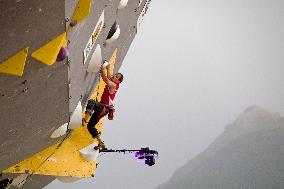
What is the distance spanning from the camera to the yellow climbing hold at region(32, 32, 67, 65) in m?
2.70

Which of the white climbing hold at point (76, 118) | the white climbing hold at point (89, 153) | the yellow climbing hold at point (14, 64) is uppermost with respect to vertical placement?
the white climbing hold at point (76, 118)

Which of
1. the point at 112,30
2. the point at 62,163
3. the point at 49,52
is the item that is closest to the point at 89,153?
the point at 62,163

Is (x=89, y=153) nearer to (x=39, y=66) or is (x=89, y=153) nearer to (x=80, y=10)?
(x=39, y=66)

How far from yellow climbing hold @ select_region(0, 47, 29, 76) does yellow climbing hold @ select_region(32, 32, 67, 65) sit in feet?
0.46

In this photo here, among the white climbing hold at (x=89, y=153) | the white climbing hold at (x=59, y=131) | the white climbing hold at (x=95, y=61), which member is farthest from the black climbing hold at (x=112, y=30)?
the white climbing hold at (x=89, y=153)

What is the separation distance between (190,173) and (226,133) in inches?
611

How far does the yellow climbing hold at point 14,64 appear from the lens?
252 centimetres

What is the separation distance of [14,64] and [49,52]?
0.30 meters

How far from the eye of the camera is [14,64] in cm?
254

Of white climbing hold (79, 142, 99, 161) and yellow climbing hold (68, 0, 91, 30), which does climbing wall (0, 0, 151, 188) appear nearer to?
yellow climbing hold (68, 0, 91, 30)

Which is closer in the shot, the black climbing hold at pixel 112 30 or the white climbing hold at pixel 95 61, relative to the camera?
the white climbing hold at pixel 95 61

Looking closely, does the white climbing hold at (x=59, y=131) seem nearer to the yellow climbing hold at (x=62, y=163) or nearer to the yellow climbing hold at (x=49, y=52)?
the yellow climbing hold at (x=62, y=163)

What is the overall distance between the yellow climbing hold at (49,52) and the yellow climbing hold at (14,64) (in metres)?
0.14

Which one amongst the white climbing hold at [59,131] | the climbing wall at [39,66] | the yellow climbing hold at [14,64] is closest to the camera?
the climbing wall at [39,66]
